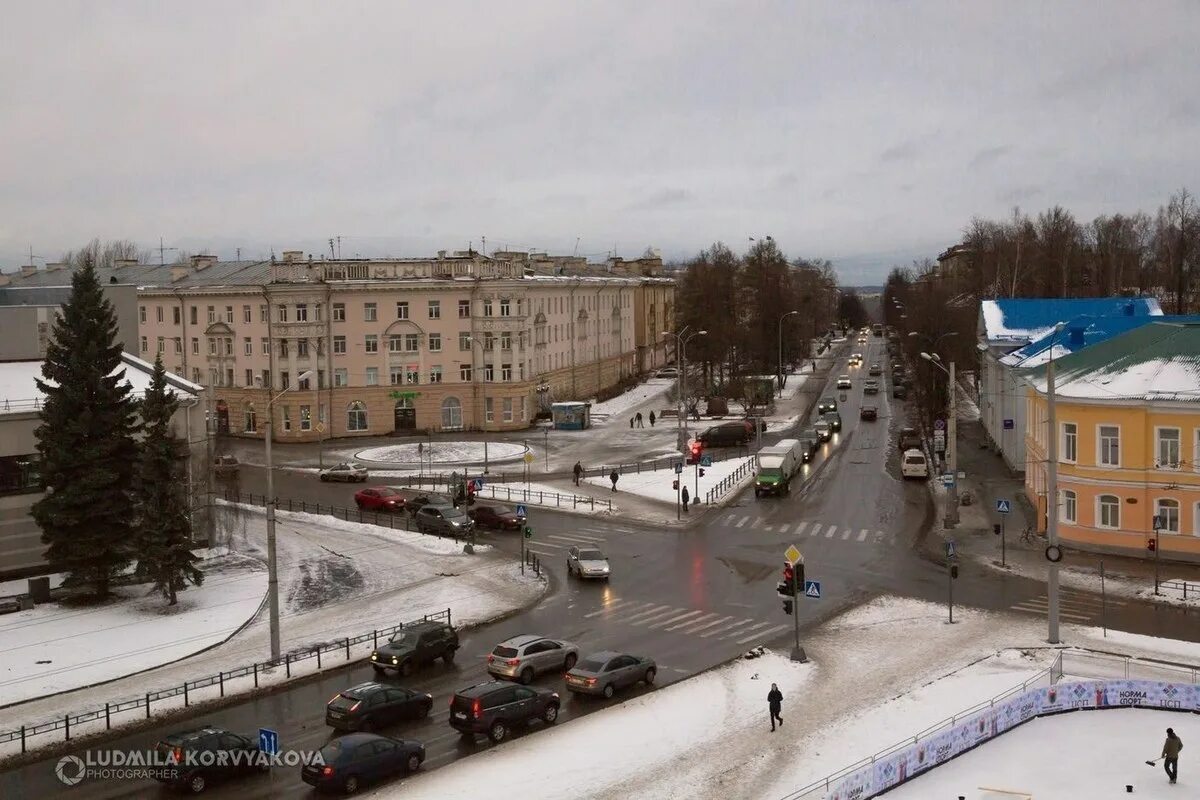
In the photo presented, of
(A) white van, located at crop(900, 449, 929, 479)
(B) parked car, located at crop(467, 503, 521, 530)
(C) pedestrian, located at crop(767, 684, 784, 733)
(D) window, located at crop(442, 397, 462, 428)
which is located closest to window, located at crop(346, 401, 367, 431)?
(D) window, located at crop(442, 397, 462, 428)

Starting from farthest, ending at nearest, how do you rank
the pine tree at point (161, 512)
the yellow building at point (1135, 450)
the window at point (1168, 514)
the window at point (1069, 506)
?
the window at point (1069, 506)
the window at point (1168, 514)
the yellow building at point (1135, 450)
the pine tree at point (161, 512)

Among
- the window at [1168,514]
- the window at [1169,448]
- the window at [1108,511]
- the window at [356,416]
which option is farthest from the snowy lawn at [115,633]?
the window at [356,416]

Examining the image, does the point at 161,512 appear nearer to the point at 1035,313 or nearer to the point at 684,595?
the point at 684,595

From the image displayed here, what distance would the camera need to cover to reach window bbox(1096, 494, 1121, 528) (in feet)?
138

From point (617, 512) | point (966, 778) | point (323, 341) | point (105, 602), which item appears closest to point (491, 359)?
point (323, 341)

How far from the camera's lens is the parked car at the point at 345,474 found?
6256 centimetres

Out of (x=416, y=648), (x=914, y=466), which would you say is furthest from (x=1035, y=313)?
(x=416, y=648)

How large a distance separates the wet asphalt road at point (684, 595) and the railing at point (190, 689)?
2.96ft

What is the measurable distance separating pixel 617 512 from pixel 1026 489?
20041mm

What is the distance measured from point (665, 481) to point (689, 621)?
26464 millimetres

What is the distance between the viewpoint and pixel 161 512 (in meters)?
36.0

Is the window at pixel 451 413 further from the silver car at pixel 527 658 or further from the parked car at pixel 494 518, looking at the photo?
the silver car at pixel 527 658

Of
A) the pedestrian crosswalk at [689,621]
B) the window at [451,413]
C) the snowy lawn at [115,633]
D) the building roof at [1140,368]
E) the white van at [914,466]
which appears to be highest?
the building roof at [1140,368]

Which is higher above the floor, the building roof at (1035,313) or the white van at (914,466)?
the building roof at (1035,313)
